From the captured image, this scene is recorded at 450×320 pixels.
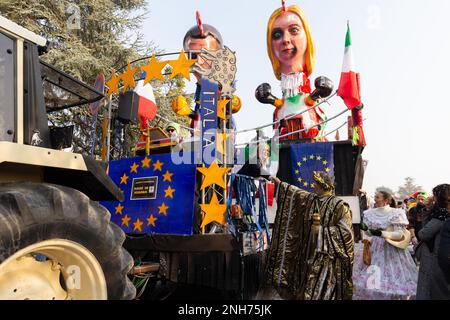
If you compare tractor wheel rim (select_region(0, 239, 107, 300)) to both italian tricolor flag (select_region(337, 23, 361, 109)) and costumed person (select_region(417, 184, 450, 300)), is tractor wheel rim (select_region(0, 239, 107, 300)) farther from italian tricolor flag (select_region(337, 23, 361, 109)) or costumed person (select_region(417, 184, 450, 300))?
italian tricolor flag (select_region(337, 23, 361, 109))

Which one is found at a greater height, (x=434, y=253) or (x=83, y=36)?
(x=83, y=36)

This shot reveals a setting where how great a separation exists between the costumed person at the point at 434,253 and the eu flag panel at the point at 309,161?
3.38 metres

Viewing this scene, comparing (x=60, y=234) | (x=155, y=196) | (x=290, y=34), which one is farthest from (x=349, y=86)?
(x=60, y=234)

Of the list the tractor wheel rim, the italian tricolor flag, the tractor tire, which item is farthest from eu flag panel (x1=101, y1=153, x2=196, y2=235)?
the italian tricolor flag

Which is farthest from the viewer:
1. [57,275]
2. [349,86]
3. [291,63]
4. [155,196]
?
[291,63]

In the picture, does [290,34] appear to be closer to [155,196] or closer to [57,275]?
[155,196]

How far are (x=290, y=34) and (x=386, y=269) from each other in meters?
6.88

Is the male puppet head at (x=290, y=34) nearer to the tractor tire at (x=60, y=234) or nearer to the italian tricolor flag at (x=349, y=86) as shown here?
the italian tricolor flag at (x=349, y=86)

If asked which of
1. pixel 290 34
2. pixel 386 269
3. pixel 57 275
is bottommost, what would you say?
pixel 386 269

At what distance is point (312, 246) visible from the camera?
429 centimetres

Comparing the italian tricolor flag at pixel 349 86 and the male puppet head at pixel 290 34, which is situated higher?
the male puppet head at pixel 290 34

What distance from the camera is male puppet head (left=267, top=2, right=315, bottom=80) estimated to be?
9781 mm

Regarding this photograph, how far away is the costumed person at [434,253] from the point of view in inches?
152

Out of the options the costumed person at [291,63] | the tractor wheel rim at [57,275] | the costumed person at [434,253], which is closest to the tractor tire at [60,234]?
the tractor wheel rim at [57,275]
